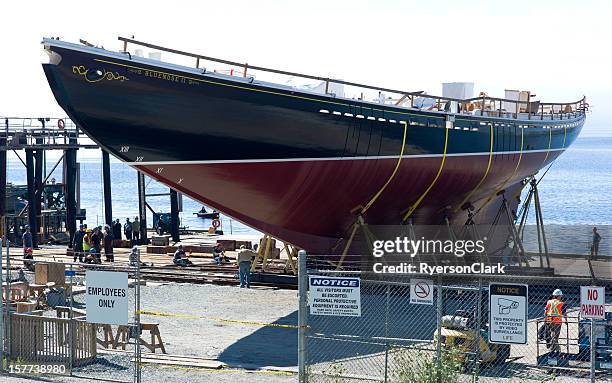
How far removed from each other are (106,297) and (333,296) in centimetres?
401

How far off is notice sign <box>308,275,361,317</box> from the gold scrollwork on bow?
390 inches

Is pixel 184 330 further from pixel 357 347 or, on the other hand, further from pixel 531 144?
pixel 531 144

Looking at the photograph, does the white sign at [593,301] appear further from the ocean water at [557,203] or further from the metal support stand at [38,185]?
the ocean water at [557,203]

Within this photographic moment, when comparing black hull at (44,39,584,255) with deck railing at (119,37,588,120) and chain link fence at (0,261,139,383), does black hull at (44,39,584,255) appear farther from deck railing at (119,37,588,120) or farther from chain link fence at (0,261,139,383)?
chain link fence at (0,261,139,383)

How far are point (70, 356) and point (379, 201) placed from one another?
13.5 meters

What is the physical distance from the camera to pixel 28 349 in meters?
16.3

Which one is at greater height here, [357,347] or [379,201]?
[379,201]

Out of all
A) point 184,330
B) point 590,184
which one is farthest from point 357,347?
point 590,184

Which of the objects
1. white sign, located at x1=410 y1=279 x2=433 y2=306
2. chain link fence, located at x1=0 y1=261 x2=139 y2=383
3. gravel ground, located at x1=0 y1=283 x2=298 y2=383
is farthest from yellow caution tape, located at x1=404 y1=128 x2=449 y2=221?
chain link fence, located at x1=0 y1=261 x2=139 y2=383

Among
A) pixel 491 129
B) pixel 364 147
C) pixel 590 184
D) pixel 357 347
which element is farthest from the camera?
pixel 590 184

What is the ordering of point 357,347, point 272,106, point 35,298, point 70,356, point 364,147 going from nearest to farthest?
point 70,356 < point 357,347 < point 35,298 < point 272,106 < point 364,147

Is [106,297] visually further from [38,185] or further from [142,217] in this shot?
Result: [38,185]

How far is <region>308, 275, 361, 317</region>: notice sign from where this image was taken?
1455cm

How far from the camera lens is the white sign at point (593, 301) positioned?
51.4ft
